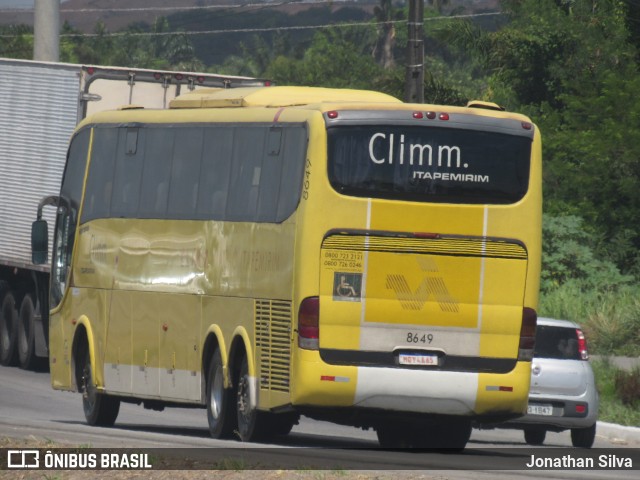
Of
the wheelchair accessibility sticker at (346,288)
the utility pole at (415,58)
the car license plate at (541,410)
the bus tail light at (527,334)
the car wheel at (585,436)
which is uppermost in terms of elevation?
the utility pole at (415,58)

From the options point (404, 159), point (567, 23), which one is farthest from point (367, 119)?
point (567, 23)

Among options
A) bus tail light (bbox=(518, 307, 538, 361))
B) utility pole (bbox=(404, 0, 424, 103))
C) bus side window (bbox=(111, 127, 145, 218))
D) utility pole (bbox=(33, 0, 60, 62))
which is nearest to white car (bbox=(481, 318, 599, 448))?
bus tail light (bbox=(518, 307, 538, 361))

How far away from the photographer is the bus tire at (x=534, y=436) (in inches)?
842

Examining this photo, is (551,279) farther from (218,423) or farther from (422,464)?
(422,464)

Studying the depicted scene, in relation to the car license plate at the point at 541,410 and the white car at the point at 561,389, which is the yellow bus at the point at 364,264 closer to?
the car license plate at the point at 541,410

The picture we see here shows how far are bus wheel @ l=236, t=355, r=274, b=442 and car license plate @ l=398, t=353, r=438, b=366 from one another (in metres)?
1.76

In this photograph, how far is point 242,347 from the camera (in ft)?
57.4

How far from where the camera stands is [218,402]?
1811 cm

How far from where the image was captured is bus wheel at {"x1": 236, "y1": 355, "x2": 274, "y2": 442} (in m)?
17.1

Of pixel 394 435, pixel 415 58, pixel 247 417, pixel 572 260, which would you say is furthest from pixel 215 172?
pixel 572 260

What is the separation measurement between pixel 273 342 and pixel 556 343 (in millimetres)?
5607

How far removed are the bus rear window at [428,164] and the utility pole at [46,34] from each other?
2114 cm

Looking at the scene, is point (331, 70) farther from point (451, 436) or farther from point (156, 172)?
point (451, 436)

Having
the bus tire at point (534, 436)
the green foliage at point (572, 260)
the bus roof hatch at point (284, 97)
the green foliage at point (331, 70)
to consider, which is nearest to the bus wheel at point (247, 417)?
the bus roof hatch at point (284, 97)
